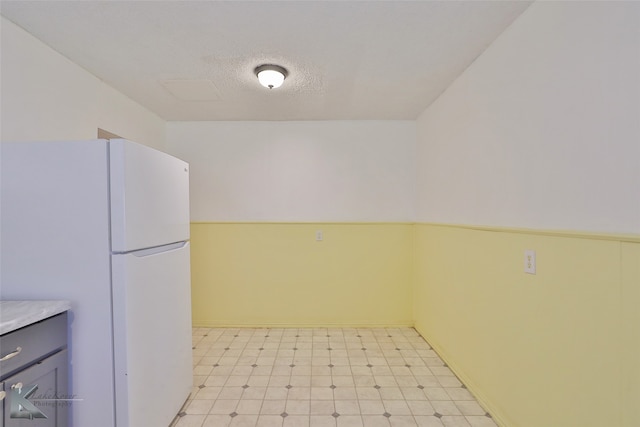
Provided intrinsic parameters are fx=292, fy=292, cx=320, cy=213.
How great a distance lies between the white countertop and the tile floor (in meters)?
1.01

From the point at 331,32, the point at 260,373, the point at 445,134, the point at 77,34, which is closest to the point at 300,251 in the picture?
the point at 260,373

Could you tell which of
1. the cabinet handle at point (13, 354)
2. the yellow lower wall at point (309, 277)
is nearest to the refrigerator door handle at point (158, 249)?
the cabinet handle at point (13, 354)

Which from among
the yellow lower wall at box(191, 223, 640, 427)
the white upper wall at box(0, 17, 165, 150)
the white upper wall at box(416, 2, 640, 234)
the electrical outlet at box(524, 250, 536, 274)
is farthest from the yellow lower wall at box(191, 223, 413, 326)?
the electrical outlet at box(524, 250, 536, 274)

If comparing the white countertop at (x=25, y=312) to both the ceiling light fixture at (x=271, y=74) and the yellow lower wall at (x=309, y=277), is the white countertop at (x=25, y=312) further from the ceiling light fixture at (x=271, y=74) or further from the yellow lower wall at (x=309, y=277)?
the yellow lower wall at (x=309, y=277)

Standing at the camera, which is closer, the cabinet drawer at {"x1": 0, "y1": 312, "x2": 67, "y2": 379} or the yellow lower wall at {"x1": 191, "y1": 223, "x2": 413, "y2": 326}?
the cabinet drawer at {"x1": 0, "y1": 312, "x2": 67, "y2": 379}

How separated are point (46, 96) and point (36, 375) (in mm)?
1593

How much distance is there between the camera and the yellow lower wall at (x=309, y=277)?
3.18 meters

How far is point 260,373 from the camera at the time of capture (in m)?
2.27

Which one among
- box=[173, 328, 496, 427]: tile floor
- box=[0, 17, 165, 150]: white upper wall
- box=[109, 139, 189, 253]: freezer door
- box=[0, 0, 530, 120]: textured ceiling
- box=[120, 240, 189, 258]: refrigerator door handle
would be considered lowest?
box=[173, 328, 496, 427]: tile floor

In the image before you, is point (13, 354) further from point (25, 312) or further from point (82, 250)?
point (82, 250)

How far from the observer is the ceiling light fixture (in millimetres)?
2027

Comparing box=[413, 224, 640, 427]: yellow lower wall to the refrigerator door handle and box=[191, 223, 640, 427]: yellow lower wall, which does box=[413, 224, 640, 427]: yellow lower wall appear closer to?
box=[191, 223, 640, 427]: yellow lower wall

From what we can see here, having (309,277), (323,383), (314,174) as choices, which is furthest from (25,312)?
(314,174)

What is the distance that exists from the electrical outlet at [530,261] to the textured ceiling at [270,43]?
1244 millimetres
